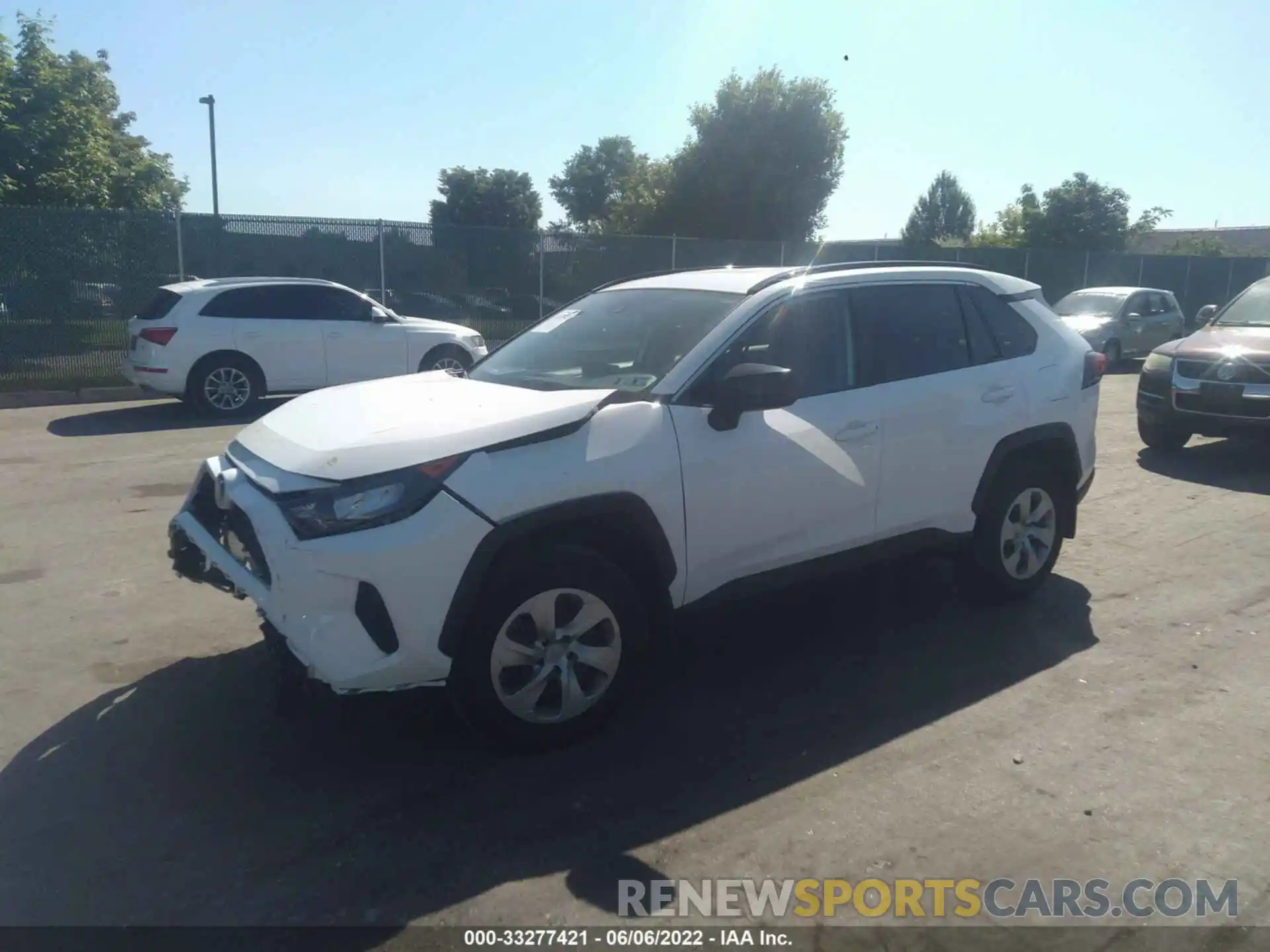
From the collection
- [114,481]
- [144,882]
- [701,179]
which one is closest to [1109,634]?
[144,882]

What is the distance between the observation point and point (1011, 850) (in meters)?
3.40

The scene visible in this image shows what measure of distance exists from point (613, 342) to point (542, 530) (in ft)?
4.54

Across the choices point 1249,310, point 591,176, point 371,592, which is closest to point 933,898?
point 371,592

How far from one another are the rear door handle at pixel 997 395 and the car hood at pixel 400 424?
212 centimetres

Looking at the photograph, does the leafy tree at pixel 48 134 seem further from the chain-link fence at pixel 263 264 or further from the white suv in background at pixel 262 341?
the white suv in background at pixel 262 341

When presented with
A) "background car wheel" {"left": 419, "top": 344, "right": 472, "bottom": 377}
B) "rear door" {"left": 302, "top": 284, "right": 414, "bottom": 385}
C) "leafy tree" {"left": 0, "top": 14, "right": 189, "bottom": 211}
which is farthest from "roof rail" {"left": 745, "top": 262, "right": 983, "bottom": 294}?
"leafy tree" {"left": 0, "top": 14, "right": 189, "bottom": 211}

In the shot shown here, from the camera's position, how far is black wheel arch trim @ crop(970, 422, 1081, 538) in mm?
5355

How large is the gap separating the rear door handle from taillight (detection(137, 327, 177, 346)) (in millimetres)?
9836

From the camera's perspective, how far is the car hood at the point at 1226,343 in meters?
9.41

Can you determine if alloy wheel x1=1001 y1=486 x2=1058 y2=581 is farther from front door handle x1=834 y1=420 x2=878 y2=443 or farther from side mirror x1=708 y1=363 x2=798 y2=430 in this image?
side mirror x1=708 y1=363 x2=798 y2=430

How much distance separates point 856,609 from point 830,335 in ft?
5.19

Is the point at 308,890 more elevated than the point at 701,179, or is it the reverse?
the point at 701,179

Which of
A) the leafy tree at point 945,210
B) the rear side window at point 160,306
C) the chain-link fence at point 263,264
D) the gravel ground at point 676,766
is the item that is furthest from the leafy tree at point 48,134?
the leafy tree at point 945,210

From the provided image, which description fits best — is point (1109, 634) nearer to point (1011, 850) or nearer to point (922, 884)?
point (1011, 850)
